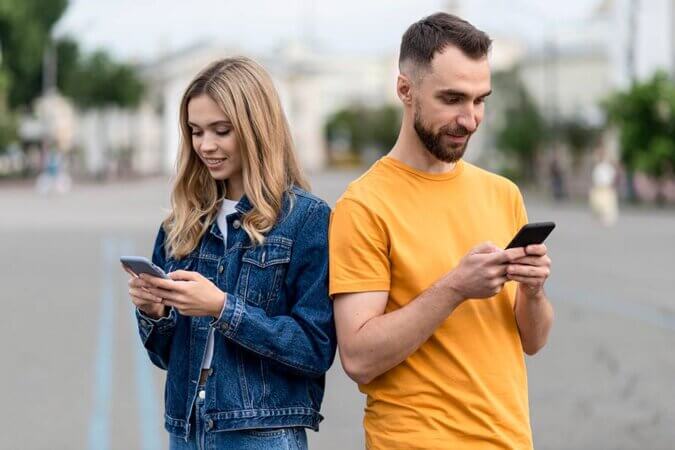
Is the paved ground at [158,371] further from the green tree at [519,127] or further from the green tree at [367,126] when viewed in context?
the green tree at [367,126]

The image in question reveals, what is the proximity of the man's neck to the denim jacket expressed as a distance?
27 cm

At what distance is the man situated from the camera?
307cm

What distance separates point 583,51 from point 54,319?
99.8 meters

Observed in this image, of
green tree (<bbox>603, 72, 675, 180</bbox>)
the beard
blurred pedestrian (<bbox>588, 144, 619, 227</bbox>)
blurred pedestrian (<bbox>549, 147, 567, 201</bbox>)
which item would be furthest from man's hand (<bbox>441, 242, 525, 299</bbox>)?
blurred pedestrian (<bbox>549, 147, 567, 201</bbox>)

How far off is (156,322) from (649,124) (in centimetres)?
4279

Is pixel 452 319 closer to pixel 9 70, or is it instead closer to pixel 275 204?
pixel 275 204

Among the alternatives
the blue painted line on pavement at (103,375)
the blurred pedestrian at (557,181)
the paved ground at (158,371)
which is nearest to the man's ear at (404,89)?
the paved ground at (158,371)

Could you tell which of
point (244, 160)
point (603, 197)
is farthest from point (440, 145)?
point (603, 197)

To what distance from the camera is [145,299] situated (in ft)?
10.7

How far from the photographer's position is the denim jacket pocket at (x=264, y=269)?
3.32m

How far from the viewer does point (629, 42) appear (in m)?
60.9

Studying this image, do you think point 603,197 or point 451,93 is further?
point 603,197

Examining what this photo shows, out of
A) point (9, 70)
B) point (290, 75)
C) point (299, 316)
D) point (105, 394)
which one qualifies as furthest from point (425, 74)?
point (290, 75)

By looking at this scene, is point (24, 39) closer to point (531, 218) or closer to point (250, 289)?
point (531, 218)
